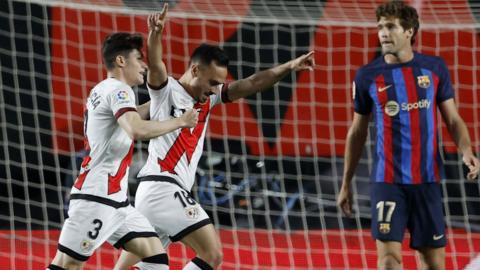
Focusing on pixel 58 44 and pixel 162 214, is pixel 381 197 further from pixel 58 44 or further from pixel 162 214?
pixel 58 44

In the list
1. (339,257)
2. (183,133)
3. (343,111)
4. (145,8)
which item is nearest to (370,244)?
(339,257)

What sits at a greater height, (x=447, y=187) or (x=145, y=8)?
(x=145, y=8)

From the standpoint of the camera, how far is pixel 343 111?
1026cm

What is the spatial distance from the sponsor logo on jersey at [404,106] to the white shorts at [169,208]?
3.63 feet

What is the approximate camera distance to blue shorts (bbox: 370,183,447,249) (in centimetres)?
523

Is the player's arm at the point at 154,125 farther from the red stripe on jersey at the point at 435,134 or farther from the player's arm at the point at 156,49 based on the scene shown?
the red stripe on jersey at the point at 435,134

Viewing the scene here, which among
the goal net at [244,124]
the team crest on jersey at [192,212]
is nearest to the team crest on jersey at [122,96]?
the team crest on jersey at [192,212]

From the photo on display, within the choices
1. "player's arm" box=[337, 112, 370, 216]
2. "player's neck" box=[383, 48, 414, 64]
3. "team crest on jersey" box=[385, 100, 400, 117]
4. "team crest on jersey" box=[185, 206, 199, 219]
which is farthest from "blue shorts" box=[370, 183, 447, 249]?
"team crest on jersey" box=[185, 206, 199, 219]

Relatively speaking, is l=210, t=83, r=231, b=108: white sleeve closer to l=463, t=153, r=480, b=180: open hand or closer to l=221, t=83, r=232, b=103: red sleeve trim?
l=221, t=83, r=232, b=103: red sleeve trim

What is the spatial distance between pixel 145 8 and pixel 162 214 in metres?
2.94

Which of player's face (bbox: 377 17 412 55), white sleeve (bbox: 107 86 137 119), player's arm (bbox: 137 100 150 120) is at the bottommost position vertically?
player's arm (bbox: 137 100 150 120)

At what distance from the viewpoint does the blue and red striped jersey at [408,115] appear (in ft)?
17.2

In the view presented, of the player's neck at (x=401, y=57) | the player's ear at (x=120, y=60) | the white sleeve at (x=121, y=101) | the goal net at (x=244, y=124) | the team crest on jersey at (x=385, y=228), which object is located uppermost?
the player's neck at (x=401, y=57)

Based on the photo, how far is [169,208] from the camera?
555 cm
